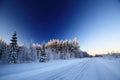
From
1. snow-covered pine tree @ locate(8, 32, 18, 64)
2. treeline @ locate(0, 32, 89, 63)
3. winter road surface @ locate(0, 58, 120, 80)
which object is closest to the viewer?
winter road surface @ locate(0, 58, 120, 80)

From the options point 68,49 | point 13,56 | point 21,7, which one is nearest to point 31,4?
point 21,7

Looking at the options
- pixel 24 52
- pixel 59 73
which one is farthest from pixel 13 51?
pixel 59 73

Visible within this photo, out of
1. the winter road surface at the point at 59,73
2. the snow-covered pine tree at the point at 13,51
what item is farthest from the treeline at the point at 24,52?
the winter road surface at the point at 59,73

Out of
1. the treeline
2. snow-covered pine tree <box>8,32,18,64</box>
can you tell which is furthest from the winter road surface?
the treeline

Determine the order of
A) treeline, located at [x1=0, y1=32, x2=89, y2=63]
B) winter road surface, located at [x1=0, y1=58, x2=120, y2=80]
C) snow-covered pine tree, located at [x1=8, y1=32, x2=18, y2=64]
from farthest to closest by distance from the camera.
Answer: treeline, located at [x1=0, y1=32, x2=89, y2=63] → snow-covered pine tree, located at [x1=8, y1=32, x2=18, y2=64] → winter road surface, located at [x1=0, y1=58, x2=120, y2=80]

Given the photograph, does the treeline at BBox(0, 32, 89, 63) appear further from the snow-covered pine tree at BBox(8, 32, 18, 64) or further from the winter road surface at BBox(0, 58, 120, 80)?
the winter road surface at BBox(0, 58, 120, 80)

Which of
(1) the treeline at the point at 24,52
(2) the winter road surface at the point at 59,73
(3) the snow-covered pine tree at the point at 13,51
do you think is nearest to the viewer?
(2) the winter road surface at the point at 59,73

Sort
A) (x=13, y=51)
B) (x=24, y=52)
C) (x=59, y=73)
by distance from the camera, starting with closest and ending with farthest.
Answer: (x=59, y=73), (x=13, y=51), (x=24, y=52)

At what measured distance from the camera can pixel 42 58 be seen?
1320 inches

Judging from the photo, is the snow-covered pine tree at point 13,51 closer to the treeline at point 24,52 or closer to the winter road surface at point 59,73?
the treeline at point 24,52

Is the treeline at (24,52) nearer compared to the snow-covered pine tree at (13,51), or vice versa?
the snow-covered pine tree at (13,51)

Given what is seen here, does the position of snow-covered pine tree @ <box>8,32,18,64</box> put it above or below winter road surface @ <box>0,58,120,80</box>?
above

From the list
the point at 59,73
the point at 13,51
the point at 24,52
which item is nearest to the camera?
the point at 59,73

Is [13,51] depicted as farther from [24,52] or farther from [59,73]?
[59,73]
